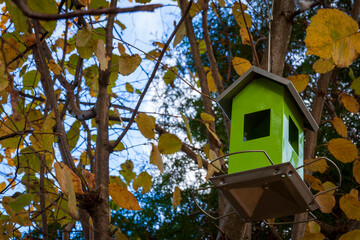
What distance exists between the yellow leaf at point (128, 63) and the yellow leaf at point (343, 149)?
807mm

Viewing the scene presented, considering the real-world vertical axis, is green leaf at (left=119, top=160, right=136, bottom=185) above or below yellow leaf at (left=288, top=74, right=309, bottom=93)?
below

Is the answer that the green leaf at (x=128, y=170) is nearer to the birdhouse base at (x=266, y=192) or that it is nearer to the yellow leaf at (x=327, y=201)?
the birdhouse base at (x=266, y=192)

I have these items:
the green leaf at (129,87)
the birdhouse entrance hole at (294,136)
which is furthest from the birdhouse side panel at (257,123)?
the green leaf at (129,87)

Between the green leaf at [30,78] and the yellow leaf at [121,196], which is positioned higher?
the green leaf at [30,78]

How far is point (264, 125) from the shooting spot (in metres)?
1.46

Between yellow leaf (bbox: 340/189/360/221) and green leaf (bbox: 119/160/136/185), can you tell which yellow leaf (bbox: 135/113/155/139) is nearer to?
green leaf (bbox: 119/160/136/185)

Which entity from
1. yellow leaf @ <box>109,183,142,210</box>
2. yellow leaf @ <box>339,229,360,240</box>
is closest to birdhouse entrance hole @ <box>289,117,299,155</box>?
yellow leaf @ <box>339,229,360,240</box>

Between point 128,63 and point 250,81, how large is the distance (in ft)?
1.29

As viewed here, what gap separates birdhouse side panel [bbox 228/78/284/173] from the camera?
1.28 meters

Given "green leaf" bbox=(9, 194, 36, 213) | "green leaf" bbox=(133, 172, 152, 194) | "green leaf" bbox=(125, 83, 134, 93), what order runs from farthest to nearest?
"green leaf" bbox=(125, 83, 134, 93) < "green leaf" bbox=(133, 172, 152, 194) < "green leaf" bbox=(9, 194, 36, 213)

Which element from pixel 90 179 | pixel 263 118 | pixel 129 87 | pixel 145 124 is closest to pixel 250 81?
pixel 263 118

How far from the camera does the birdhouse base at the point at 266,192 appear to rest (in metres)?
1.17

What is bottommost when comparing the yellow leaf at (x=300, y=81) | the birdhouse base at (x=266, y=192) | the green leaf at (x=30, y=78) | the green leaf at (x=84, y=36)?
the birdhouse base at (x=266, y=192)

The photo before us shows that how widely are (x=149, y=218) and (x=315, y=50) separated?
1.66 m
